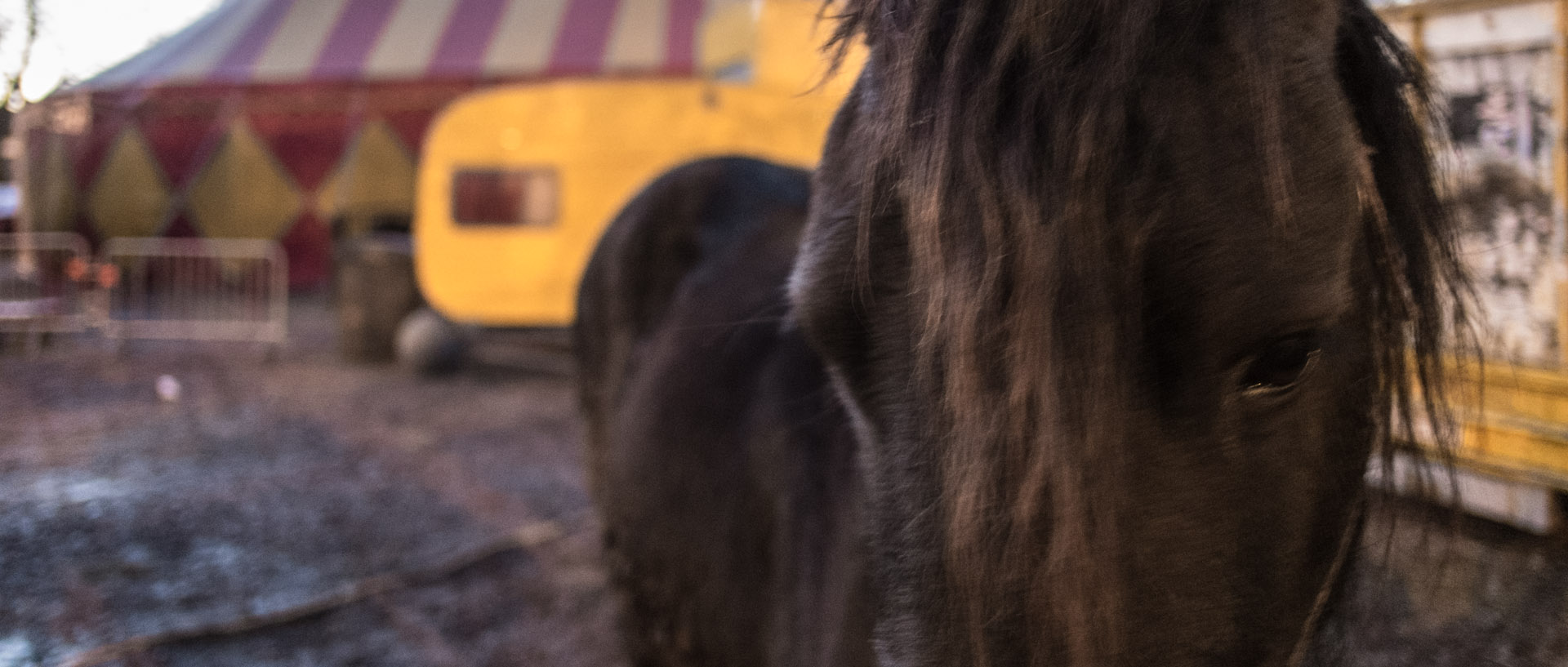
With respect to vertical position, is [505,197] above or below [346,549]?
above

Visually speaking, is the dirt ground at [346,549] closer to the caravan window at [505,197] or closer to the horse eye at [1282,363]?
the horse eye at [1282,363]

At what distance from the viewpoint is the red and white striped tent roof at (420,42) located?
1159 centimetres

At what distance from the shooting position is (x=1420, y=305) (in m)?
0.98

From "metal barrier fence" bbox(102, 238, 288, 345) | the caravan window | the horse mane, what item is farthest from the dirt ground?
"metal barrier fence" bbox(102, 238, 288, 345)

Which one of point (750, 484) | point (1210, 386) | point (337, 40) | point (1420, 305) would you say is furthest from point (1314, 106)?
point (337, 40)

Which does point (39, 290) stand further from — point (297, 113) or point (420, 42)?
point (420, 42)

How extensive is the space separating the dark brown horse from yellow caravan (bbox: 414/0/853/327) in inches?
234

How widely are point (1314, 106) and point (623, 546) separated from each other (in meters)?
1.81

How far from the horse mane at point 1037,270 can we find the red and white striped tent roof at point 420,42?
11171 millimetres

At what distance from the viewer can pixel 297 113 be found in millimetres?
13383

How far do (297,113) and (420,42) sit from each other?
2.70 metres

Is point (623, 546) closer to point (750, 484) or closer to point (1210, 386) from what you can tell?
point (750, 484)

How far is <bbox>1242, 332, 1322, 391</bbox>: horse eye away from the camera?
0.73 m

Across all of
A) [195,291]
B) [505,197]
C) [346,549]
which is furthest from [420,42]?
[346,549]
